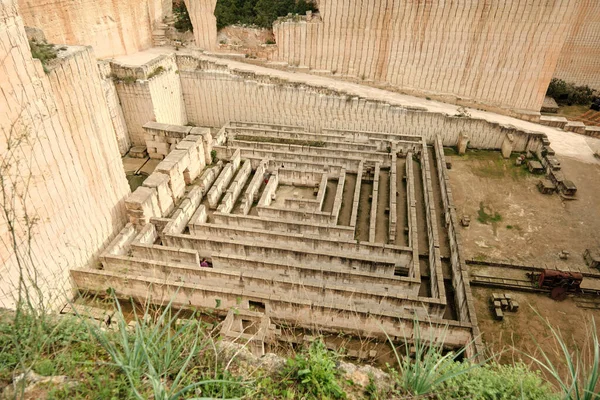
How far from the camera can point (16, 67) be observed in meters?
9.31

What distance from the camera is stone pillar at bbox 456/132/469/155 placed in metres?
18.2

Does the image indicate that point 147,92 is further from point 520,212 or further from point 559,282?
point 559,282

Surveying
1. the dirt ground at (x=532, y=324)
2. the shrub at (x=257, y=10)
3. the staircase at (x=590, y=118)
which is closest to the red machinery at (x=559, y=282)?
the dirt ground at (x=532, y=324)

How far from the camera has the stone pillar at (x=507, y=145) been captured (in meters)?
18.0

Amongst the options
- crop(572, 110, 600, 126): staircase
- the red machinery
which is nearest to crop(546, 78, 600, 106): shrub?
crop(572, 110, 600, 126): staircase

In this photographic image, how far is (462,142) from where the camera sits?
Answer: 59.7 feet

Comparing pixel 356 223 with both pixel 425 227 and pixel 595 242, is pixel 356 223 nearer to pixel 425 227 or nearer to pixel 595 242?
pixel 425 227

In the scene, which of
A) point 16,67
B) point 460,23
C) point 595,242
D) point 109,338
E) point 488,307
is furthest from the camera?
point 460,23

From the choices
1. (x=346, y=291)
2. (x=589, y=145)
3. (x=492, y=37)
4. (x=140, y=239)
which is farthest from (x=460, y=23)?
(x=140, y=239)

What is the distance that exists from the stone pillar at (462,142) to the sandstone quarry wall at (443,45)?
2.41 metres

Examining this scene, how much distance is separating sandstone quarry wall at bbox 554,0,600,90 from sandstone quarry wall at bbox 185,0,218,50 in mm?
21148

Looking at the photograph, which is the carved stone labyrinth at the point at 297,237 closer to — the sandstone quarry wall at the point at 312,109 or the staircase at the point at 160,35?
the sandstone quarry wall at the point at 312,109

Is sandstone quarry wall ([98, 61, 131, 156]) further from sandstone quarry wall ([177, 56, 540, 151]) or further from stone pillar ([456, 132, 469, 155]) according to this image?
stone pillar ([456, 132, 469, 155])

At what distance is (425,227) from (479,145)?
715 cm
